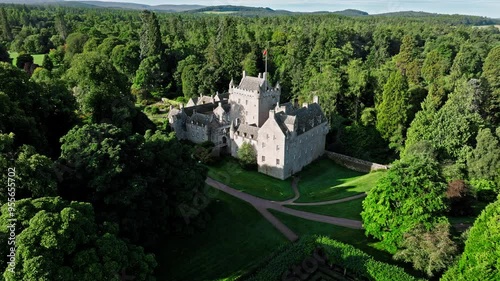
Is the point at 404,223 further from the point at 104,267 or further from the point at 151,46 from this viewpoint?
the point at 151,46

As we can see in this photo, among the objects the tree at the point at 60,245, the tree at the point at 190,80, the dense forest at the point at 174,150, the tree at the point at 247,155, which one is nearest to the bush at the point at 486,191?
the dense forest at the point at 174,150

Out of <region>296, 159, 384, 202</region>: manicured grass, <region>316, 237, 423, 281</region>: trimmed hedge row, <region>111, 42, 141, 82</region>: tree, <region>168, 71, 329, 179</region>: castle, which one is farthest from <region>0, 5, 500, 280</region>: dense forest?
<region>296, 159, 384, 202</region>: manicured grass

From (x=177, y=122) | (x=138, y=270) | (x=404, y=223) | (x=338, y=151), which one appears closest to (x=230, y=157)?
(x=177, y=122)

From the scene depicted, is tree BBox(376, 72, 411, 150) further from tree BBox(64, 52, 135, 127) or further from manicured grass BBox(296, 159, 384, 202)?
tree BBox(64, 52, 135, 127)

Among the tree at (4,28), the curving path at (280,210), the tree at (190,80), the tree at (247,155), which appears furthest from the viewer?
the tree at (4,28)

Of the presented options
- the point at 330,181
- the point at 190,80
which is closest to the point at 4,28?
the point at 190,80

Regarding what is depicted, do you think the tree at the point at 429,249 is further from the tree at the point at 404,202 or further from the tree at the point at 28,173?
the tree at the point at 28,173
